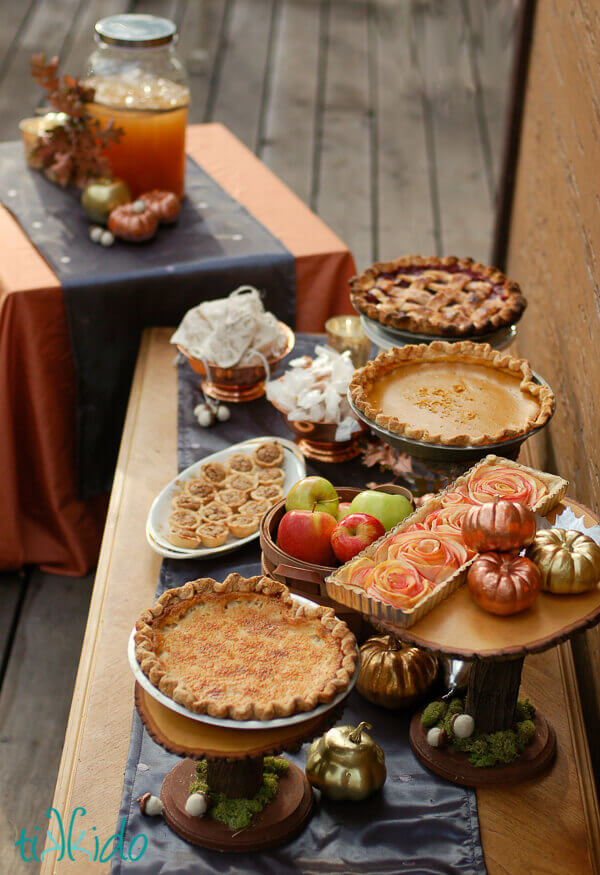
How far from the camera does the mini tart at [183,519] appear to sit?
1.49m

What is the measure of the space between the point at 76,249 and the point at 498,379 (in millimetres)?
1054

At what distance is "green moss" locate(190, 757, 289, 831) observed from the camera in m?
1.05

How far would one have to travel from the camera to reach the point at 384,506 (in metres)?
1.28

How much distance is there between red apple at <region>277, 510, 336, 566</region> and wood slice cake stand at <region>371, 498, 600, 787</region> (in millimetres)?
238

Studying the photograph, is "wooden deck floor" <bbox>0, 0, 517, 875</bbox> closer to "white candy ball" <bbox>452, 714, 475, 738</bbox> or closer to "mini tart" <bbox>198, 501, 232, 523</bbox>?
"mini tart" <bbox>198, 501, 232, 523</bbox>

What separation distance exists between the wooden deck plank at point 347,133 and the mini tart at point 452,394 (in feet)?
6.43

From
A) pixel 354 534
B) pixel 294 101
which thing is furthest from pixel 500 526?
pixel 294 101

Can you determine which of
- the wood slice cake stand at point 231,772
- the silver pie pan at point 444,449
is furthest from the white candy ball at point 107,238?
the wood slice cake stand at point 231,772

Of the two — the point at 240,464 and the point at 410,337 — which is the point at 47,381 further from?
the point at 410,337

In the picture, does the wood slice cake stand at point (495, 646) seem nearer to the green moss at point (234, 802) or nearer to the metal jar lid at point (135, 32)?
the green moss at point (234, 802)

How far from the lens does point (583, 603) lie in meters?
1.01

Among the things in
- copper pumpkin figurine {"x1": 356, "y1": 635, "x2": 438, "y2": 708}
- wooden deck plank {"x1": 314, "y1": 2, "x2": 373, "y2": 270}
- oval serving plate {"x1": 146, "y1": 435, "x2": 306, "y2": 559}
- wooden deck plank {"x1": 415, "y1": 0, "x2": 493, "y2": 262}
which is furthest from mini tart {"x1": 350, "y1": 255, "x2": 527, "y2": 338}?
wooden deck plank {"x1": 415, "y1": 0, "x2": 493, "y2": 262}

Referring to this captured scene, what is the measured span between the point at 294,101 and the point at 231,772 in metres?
3.97

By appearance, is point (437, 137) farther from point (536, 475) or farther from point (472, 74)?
point (536, 475)
